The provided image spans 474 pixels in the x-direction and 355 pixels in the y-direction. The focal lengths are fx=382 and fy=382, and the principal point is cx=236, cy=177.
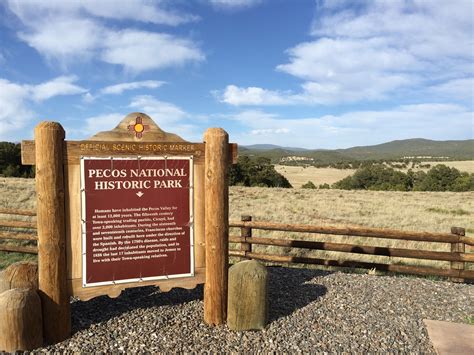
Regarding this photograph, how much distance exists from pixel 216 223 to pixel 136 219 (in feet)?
3.24

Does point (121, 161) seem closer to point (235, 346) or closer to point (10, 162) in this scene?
point (235, 346)

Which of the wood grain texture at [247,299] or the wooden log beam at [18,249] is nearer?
the wood grain texture at [247,299]

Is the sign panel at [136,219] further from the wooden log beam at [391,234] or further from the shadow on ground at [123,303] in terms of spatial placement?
the wooden log beam at [391,234]

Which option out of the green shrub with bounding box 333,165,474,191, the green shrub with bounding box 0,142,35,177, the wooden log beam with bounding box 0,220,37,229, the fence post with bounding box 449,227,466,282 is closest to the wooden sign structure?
the wooden log beam with bounding box 0,220,37,229

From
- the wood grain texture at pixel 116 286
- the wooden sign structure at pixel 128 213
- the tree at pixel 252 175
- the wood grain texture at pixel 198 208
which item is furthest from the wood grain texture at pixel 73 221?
the tree at pixel 252 175

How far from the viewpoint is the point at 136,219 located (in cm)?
468

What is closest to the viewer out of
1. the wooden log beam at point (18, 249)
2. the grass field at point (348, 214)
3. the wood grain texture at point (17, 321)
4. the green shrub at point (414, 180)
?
the wood grain texture at point (17, 321)

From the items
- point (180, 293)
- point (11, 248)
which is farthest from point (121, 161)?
point (11, 248)

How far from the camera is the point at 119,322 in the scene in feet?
16.0

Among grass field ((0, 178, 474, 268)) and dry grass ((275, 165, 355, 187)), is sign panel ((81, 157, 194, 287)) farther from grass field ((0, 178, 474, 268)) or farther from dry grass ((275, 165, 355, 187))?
dry grass ((275, 165, 355, 187))

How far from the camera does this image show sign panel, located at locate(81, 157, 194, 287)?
4.54 m

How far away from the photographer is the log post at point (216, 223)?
15.8ft

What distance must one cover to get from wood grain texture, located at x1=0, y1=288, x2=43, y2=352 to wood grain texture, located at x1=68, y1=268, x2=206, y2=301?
47 cm

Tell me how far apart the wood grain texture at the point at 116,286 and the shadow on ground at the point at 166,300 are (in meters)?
0.50
